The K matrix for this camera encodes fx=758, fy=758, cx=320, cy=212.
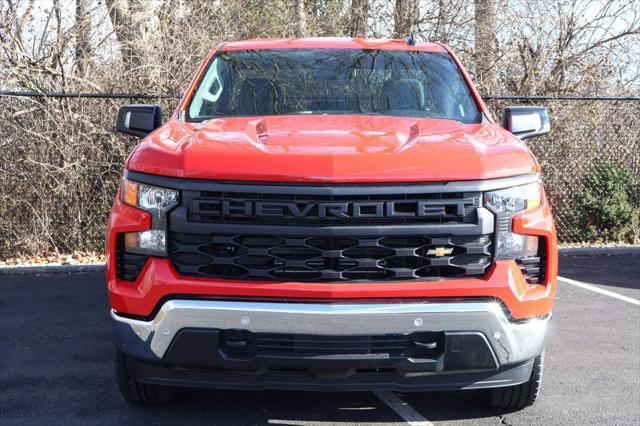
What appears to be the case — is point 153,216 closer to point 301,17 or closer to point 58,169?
point 58,169

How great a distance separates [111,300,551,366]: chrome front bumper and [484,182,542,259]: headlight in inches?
10.4

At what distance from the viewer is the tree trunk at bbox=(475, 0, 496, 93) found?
1080 cm

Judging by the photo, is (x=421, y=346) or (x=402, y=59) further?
(x=402, y=59)

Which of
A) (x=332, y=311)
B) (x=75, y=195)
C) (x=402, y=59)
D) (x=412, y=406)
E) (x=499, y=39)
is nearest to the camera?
(x=332, y=311)

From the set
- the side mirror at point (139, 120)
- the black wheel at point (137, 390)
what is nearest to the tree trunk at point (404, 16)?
the side mirror at point (139, 120)

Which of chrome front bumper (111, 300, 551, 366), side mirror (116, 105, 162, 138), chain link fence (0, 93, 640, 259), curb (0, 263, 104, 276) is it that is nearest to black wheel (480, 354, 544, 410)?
chrome front bumper (111, 300, 551, 366)

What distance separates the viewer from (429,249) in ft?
10.9

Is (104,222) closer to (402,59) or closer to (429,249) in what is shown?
(402,59)

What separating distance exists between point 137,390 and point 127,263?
2.62ft

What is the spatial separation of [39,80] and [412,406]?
258 inches

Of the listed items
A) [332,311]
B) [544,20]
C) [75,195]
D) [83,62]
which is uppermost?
[544,20]

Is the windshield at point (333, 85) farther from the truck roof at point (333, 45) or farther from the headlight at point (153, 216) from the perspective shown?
the headlight at point (153, 216)

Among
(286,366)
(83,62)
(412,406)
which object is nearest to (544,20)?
(83,62)

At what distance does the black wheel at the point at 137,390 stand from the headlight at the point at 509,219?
1.86 m
